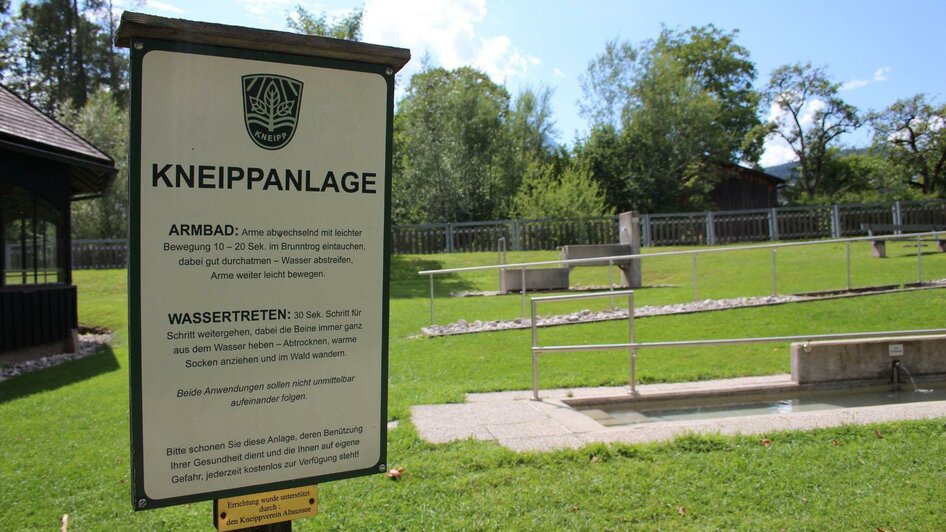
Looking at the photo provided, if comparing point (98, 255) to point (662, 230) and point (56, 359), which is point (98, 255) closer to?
point (56, 359)

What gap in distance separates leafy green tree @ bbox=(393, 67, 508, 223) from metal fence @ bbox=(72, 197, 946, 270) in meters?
8.05

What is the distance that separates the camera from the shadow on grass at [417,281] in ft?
63.3

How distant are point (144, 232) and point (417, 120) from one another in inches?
1508

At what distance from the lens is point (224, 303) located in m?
2.46

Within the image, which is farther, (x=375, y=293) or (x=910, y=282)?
(x=910, y=282)

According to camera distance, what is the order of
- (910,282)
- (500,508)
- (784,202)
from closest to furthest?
1. (500,508)
2. (910,282)
3. (784,202)

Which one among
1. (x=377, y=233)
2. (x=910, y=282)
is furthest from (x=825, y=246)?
(x=377, y=233)

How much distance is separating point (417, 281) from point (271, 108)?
19.4 m

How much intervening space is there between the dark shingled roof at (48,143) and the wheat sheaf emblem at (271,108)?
11872 mm

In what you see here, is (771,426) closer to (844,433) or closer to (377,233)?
(844,433)

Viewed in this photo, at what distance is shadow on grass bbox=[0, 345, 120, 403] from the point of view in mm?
10039

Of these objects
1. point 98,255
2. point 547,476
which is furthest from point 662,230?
point 547,476

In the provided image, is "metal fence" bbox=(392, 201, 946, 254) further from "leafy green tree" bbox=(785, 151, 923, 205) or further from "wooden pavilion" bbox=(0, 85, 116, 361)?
"wooden pavilion" bbox=(0, 85, 116, 361)

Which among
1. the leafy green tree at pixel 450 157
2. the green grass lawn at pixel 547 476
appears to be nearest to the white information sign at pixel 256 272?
the green grass lawn at pixel 547 476
